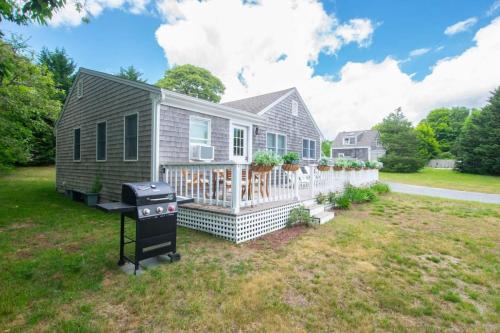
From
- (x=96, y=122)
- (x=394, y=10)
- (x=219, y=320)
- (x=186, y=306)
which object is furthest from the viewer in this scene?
(x=394, y=10)

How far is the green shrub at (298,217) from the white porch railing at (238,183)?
0.47m

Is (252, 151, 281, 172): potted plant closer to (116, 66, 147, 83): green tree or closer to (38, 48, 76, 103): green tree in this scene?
(116, 66, 147, 83): green tree

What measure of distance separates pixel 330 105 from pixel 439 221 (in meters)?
24.1

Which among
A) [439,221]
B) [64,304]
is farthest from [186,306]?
[439,221]

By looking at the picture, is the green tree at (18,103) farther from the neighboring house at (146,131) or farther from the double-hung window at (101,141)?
the double-hung window at (101,141)

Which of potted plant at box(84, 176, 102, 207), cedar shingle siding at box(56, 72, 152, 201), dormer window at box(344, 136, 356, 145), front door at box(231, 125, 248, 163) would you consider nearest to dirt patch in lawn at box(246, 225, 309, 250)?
cedar shingle siding at box(56, 72, 152, 201)

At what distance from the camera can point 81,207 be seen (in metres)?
7.80

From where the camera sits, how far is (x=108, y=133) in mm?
7984

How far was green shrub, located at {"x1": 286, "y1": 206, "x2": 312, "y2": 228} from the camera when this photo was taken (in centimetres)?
568

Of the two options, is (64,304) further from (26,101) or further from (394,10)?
(394,10)

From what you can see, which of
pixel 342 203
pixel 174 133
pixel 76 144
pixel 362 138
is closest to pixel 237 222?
pixel 174 133

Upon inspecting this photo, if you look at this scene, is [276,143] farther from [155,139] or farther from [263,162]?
[263,162]

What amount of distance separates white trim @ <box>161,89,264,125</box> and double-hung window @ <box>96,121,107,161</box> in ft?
11.5

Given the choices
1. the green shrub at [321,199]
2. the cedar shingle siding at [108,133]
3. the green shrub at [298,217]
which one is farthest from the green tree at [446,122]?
the cedar shingle siding at [108,133]
